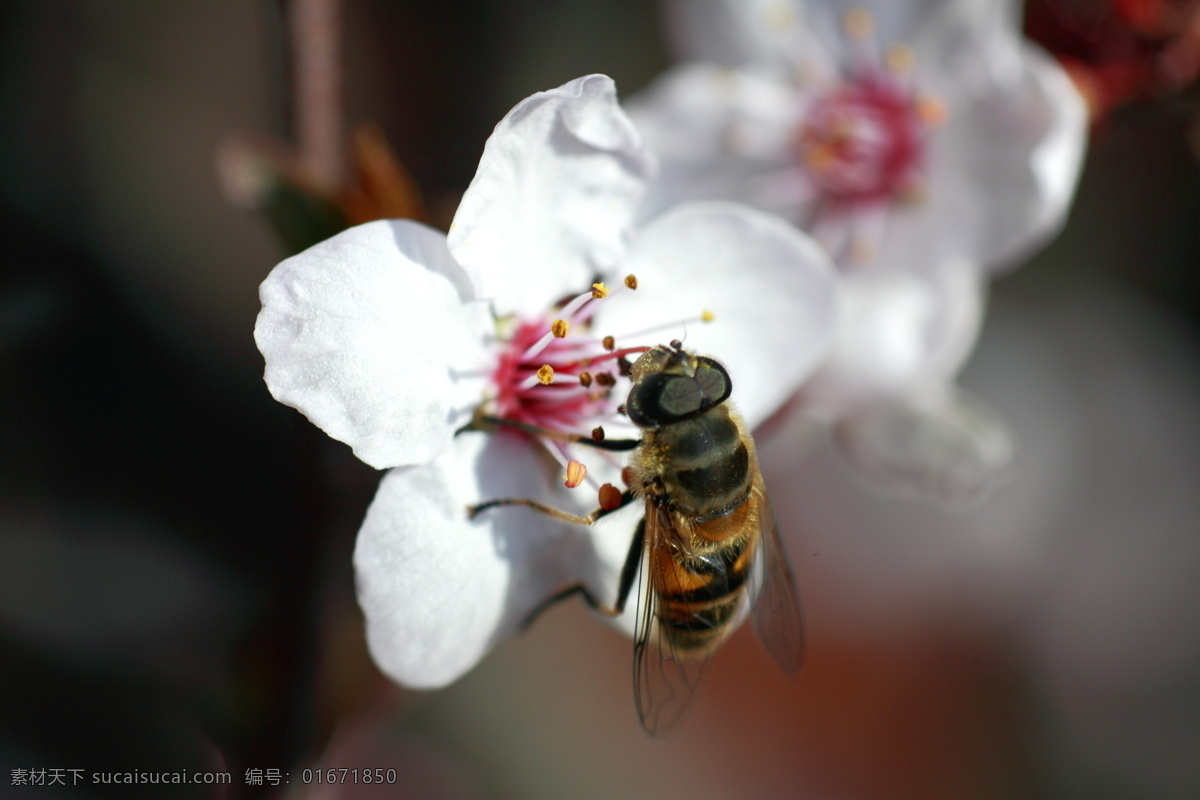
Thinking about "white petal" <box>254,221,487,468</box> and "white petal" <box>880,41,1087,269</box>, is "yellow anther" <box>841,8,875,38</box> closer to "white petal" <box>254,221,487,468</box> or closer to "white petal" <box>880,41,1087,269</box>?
"white petal" <box>880,41,1087,269</box>

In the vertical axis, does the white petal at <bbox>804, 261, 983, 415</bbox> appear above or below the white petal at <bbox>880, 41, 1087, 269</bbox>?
below

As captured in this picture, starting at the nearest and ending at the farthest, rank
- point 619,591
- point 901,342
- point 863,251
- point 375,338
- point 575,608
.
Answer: point 375,338 → point 619,591 → point 901,342 → point 863,251 → point 575,608

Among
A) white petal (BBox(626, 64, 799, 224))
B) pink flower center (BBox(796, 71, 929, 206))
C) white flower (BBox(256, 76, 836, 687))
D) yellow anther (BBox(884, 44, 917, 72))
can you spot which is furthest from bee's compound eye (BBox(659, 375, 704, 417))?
yellow anther (BBox(884, 44, 917, 72))

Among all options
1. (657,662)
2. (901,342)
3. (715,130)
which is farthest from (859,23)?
(657,662)

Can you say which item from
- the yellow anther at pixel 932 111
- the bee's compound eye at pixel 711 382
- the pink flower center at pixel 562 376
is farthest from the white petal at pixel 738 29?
the bee's compound eye at pixel 711 382

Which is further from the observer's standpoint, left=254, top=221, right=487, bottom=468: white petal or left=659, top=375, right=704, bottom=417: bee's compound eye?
left=659, top=375, right=704, bottom=417: bee's compound eye

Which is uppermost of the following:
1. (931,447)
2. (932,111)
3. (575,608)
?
(932,111)

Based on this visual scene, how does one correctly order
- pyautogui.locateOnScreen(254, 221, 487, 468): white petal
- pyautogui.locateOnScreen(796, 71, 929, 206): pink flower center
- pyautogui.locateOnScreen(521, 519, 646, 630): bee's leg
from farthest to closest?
pyautogui.locateOnScreen(796, 71, 929, 206): pink flower center < pyautogui.locateOnScreen(521, 519, 646, 630): bee's leg < pyautogui.locateOnScreen(254, 221, 487, 468): white petal

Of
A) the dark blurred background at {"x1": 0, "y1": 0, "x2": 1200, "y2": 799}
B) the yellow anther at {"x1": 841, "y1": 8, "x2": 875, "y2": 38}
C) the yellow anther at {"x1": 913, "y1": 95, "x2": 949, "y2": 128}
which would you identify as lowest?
the dark blurred background at {"x1": 0, "y1": 0, "x2": 1200, "y2": 799}

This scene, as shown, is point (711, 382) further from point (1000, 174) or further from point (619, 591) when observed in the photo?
point (1000, 174)
